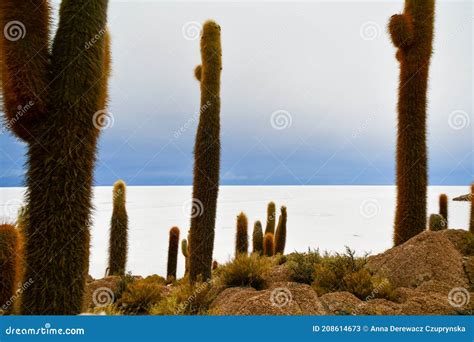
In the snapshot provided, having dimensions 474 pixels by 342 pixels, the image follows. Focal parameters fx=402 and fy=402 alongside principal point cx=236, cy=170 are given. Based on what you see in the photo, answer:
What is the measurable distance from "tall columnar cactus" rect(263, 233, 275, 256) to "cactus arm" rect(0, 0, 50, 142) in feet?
48.0

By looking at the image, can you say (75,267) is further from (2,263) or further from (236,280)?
(236,280)

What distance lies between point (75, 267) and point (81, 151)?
162 centimetres

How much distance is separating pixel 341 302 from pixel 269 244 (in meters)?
11.8

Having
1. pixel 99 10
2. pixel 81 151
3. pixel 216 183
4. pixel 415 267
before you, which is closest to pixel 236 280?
pixel 216 183

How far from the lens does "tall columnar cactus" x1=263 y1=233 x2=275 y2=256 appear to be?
19.0 m

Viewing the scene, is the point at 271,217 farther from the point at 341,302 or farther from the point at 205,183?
the point at 341,302

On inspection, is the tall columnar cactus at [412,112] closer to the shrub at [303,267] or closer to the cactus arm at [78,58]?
the shrub at [303,267]

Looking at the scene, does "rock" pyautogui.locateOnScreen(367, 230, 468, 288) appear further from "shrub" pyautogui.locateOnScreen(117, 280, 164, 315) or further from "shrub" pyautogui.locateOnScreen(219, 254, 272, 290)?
"shrub" pyautogui.locateOnScreen(117, 280, 164, 315)

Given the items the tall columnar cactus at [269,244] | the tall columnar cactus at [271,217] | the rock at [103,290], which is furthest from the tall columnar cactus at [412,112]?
the tall columnar cactus at [271,217]

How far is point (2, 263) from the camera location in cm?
738

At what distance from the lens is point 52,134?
5523 mm

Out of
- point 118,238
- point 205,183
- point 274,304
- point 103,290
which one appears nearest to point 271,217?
point 118,238

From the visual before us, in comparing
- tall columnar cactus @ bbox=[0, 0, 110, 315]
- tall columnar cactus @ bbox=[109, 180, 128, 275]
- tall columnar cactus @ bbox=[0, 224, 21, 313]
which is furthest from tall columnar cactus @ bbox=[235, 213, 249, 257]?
tall columnar cactus @ bbox=[0, 0, 110, 315]

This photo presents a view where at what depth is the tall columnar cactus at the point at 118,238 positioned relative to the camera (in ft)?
50.4
